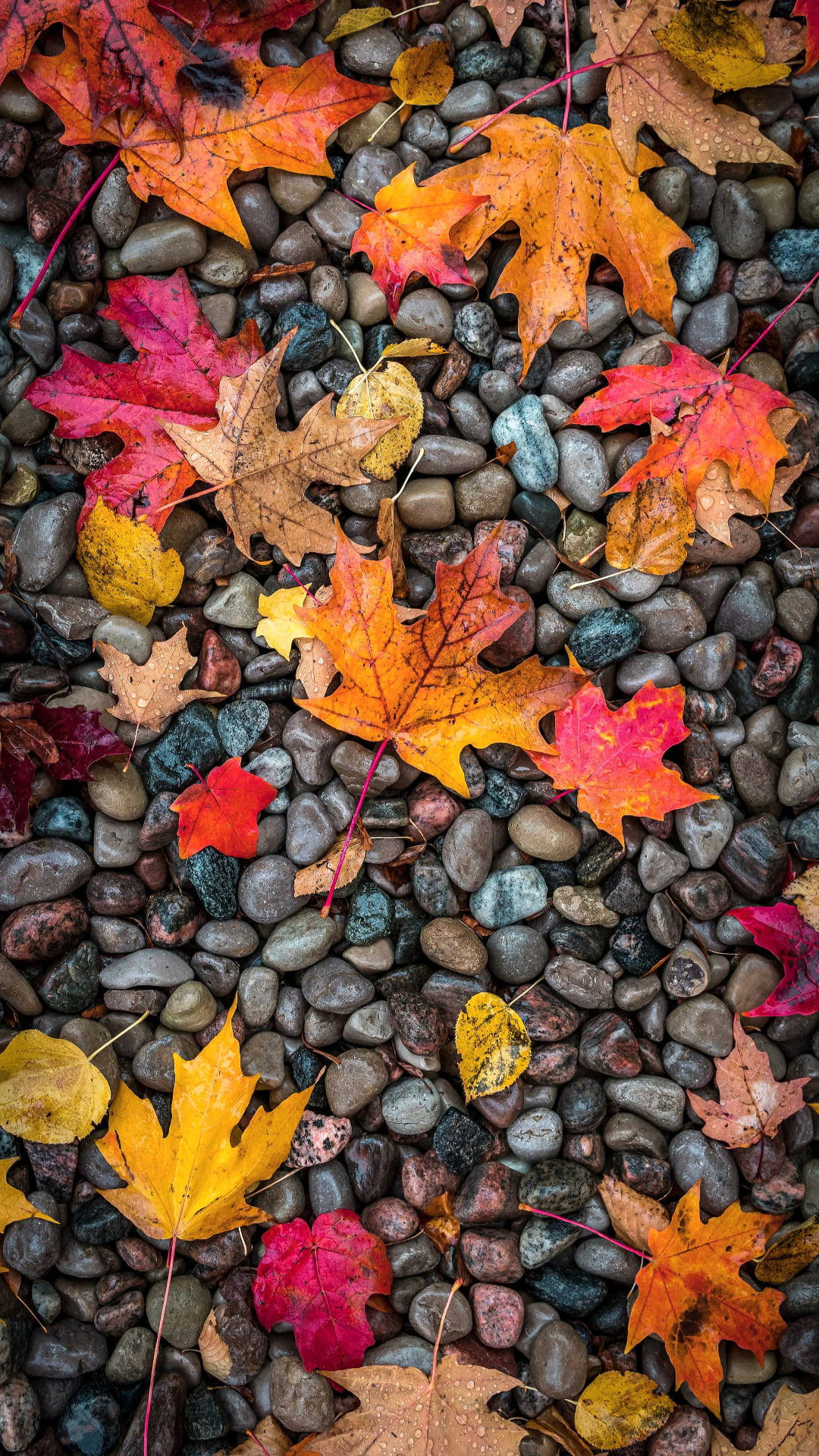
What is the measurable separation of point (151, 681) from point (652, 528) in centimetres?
122

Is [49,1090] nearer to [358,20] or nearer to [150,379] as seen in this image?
[150,379]

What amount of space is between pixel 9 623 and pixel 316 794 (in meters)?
0.81

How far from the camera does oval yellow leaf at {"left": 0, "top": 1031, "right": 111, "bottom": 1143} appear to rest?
5.96 feet

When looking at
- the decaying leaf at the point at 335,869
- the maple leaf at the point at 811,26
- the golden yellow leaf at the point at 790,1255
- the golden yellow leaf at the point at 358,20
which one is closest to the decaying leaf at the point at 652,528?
the decaying leaf at the point at 335,869

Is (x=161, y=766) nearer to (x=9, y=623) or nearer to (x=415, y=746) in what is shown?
A: (x=9, y=623)

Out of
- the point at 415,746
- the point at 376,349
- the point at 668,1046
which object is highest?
the point at 376,349

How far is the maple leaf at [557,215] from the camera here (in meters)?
1.90

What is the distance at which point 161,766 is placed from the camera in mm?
1989

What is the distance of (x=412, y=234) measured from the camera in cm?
196

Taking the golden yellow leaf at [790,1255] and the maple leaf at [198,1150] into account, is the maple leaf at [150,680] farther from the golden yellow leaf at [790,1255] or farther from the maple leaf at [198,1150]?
the golden yellow leaf at [790,1255]

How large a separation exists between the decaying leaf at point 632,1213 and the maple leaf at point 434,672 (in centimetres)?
98

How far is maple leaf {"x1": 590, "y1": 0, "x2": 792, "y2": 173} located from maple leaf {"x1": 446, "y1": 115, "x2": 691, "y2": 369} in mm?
54

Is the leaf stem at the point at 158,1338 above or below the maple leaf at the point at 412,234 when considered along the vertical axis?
below

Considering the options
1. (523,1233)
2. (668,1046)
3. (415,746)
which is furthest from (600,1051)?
(415,746)
